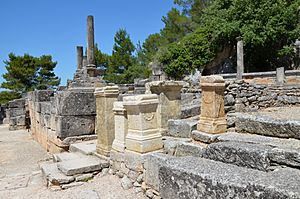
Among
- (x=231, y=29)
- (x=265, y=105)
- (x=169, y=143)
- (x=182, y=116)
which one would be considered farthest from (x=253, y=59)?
(x=169, y=143)

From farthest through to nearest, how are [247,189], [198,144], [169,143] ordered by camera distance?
[169,143]
[198,144]
[247,189]

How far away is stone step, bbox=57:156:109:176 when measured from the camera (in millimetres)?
4148

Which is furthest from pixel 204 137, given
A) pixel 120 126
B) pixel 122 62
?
pixel 122 62

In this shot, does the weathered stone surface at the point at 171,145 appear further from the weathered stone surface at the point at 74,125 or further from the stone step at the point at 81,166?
the weathered stone surface at the point at 74,125

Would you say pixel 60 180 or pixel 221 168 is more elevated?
pixel 221 168

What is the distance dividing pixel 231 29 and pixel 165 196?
58.3ft

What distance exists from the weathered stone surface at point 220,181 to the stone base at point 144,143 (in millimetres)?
1113

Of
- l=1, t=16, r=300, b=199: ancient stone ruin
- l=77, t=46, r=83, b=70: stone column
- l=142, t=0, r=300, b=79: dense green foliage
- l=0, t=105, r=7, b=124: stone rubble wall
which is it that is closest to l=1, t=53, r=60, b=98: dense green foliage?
l=0, t=105, r=7, b=124: stone rubble wall

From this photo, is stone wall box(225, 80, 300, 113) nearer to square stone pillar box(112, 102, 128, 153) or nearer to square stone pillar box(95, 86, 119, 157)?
square stone pillar box(95, 86, 119, 157)

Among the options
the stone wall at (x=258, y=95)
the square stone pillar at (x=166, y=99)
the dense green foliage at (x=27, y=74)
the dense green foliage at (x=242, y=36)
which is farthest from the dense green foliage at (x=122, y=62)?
the square stone pillar at (x=166, y=99)

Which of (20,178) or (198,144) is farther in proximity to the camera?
(20,178)

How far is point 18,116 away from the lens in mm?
15070

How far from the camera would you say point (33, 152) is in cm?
775

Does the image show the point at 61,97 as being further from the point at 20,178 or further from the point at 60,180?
the point at 60,180
